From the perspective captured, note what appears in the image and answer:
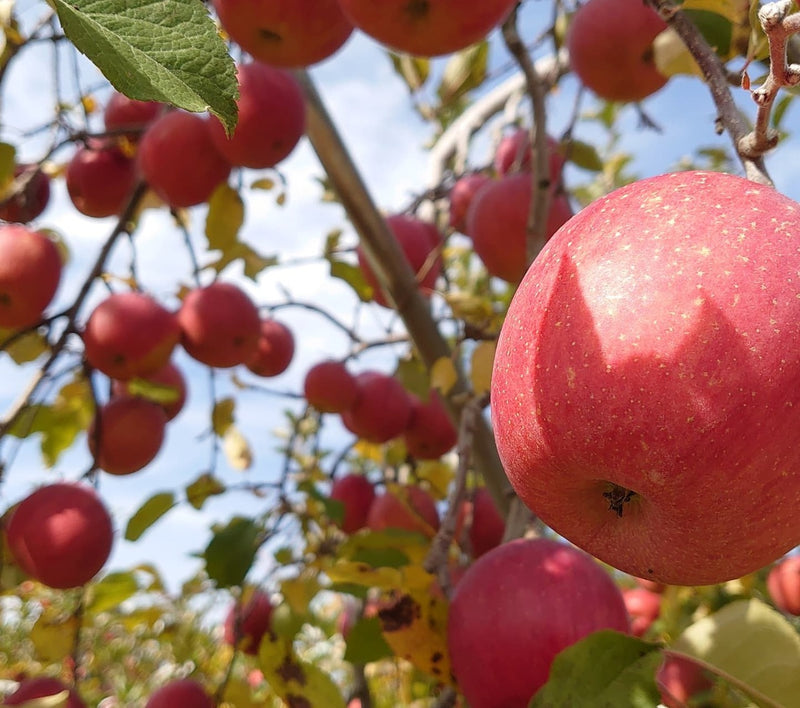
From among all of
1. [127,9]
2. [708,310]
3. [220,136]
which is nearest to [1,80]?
[220,136]

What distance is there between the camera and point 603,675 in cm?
64

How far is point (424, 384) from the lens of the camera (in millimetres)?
1699

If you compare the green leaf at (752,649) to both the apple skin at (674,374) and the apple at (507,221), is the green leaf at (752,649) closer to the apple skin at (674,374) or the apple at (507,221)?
the apple skin at (674,374)

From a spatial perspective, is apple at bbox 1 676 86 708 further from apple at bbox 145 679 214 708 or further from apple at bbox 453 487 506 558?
apple at bbox 453 487 506 558

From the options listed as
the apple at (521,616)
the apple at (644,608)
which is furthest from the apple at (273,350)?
the apple at (644,608)

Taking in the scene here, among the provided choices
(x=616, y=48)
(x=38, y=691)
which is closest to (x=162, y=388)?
(x=38, y=691)

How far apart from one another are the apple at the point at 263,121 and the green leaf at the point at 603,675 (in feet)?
3.29

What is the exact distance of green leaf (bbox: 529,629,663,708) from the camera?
63cm

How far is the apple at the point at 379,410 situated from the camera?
1829mm

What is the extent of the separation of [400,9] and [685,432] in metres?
0.71

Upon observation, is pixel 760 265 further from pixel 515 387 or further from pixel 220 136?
pixel 220 136

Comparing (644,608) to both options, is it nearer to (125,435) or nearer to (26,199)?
(125,435)

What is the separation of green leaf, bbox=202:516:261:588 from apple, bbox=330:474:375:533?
0.47 metres

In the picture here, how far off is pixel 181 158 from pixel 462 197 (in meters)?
0.76
